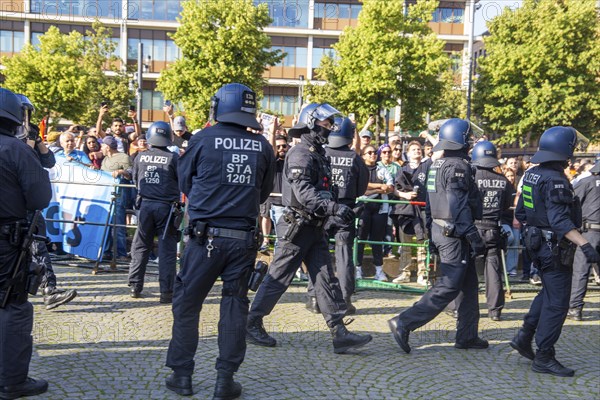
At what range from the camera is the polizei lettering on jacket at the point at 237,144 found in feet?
15.1

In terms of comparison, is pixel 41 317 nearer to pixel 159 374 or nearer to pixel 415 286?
pixel 159 374

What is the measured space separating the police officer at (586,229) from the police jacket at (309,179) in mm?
3786

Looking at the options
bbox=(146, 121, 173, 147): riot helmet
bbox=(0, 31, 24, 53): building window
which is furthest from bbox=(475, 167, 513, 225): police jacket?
bbox=(0, 31, 24, 53): building window

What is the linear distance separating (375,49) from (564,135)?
25.9 meters

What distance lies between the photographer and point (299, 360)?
18.4 ft

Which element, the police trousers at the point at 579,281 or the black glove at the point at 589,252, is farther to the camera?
the police trousers at the point at 579,281

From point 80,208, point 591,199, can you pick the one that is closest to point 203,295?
point 591,199

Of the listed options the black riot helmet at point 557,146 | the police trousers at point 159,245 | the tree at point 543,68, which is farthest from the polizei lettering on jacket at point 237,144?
the tree at point 543,68

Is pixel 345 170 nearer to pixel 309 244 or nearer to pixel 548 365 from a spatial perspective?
pixel 309 244

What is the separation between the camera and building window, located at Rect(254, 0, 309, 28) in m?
42.2

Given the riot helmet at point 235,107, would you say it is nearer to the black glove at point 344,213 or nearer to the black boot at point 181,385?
the black glove at point 344,213

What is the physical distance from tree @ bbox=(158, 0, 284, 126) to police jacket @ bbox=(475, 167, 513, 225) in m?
24.1

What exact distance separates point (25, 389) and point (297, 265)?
100 inches

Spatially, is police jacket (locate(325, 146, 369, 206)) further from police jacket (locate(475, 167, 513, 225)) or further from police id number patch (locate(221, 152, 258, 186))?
police id number patch (locate(221, 152, 258, 186))
